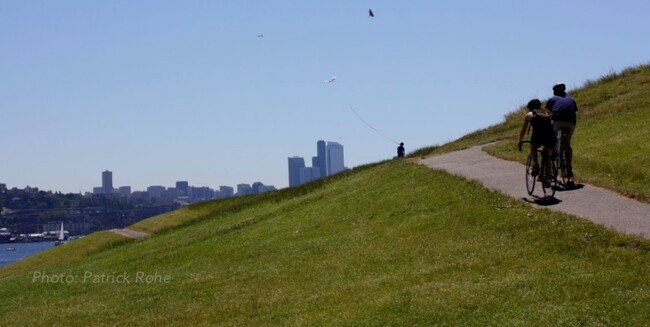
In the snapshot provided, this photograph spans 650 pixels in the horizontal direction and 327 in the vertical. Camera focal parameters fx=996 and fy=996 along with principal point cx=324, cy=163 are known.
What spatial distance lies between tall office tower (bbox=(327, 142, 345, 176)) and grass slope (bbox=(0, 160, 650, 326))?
177 ft

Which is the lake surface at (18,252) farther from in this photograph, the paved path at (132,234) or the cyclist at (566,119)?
the cyclist at (566,119)

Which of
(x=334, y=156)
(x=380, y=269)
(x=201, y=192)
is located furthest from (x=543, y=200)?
(x=201, y=192)

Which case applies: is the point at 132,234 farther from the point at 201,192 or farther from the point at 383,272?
the point at 201,192

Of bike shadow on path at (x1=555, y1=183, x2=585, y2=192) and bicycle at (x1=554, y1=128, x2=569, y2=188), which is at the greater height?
bicycle at (x1=554, y1=128, x2=569, y2=188)

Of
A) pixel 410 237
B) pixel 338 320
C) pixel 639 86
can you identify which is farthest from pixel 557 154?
pixel 639 86

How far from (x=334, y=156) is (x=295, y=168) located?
2856 centimetres

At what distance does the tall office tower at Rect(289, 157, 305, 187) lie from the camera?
10612 centimetres

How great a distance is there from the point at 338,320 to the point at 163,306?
16.1 feet

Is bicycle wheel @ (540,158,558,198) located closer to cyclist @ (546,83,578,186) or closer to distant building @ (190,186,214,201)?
cyclist @ (546,83,578,186)

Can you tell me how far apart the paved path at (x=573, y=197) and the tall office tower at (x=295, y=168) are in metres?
75.8

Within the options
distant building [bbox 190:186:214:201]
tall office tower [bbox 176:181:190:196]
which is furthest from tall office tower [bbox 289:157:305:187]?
tall office tower [bbox 176:181:190:196]

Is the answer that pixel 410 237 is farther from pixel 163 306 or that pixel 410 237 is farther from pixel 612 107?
pixel 612 107

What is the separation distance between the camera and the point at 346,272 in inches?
643

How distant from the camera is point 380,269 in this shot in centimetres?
1600
